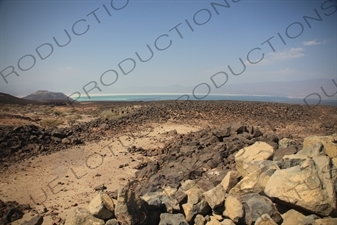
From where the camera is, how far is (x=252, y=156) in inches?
250

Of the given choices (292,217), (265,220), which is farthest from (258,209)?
(292,217)

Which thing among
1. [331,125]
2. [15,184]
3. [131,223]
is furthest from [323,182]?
[331,125]

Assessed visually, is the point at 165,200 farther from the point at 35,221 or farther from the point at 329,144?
the point at 329,144

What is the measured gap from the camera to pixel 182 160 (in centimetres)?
880

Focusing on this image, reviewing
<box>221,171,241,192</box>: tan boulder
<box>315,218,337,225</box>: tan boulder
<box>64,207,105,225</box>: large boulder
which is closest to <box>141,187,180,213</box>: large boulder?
<box>64,207,105,225</box>: large boulder

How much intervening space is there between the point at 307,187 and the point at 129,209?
11.2ft

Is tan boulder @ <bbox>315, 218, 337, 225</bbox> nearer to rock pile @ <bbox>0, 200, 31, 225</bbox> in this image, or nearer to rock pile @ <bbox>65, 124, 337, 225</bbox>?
rock pile @ <bbox>65, 124, 337, 225</bbox>

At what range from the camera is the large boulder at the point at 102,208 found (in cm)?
418

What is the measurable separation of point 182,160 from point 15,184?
21.3 ft

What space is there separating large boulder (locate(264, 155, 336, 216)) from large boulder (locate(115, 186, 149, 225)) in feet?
8.52

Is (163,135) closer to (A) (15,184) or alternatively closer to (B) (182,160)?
(B) (182,160)

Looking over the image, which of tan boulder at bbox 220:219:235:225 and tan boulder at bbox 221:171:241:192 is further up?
tan boulder at bbox 221:171:241:192

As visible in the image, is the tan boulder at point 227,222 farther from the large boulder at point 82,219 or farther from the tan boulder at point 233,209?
the large boulder at point 82,219

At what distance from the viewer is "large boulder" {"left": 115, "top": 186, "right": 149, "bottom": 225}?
159 inches
